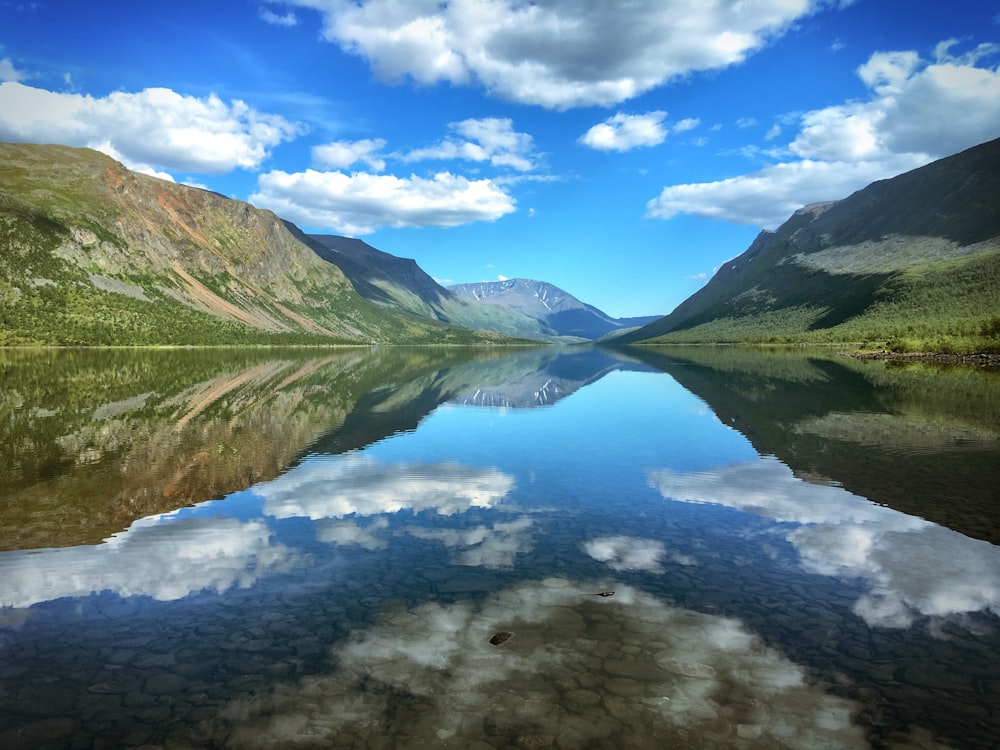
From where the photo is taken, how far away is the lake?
10336 mm

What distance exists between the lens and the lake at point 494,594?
33.9 ft

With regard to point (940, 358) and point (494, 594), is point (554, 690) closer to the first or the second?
point (494, 594)

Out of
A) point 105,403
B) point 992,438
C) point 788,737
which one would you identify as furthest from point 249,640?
point 105,403

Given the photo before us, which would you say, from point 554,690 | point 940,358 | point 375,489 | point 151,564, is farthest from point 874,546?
point 940,358

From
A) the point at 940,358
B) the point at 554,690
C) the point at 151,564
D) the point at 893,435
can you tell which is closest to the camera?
the point at 554,690

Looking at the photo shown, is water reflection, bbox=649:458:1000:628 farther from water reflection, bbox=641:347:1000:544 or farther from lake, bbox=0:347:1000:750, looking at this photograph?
water reflection, bbox=641:347:1000:544

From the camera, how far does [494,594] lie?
50.5 feet

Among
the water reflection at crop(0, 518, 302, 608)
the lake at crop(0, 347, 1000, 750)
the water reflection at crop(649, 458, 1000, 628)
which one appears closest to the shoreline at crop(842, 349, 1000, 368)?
the lake at crop(0, 347, 1000, 750)

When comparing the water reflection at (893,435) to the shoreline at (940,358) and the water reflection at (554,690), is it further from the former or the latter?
the shoreline at (940,358)

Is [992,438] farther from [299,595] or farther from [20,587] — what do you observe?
[20,587]

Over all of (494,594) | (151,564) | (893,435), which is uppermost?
(893,435)

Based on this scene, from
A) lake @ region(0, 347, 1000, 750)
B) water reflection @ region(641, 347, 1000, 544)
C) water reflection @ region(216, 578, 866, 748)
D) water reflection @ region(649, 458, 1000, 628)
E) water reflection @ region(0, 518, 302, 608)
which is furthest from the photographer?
water reflection @ region(641, 347, 1000, 544)

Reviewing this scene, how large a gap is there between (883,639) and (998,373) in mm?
100633

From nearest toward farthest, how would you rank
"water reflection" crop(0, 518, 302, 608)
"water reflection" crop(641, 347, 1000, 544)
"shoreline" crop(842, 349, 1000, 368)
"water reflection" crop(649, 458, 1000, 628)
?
1. "water reflection" crop(649, 458, 1000, 628)
2. "water reflection" crop(0, 518, 302, 608)
3. "water reflection" crop(641, 347, 1000, 544)
4. "shoreline" crop(842, 349, 1000, 368)
